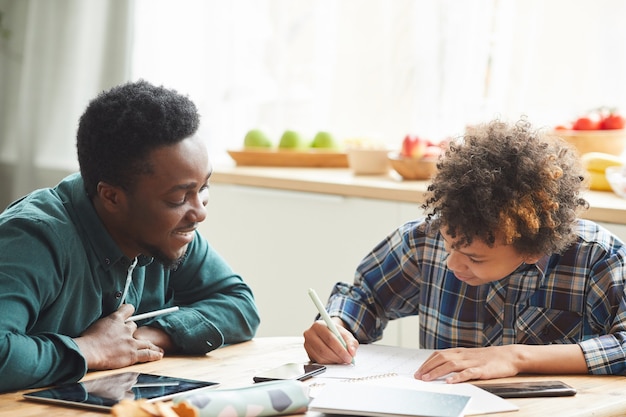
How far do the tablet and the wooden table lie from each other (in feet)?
0.05

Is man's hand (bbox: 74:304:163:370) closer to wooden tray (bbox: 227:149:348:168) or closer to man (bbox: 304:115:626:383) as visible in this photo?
man (bbox: 304:115:626:383)

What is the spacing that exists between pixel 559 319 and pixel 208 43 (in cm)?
249

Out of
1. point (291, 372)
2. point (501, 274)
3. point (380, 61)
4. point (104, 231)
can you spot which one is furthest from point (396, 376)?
point (380, 61)

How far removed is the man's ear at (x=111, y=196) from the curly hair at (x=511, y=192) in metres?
0.55

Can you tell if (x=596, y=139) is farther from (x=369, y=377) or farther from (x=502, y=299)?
(x=369, y=377)

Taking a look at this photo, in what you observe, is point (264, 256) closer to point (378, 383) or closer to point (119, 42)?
point (119, 42)

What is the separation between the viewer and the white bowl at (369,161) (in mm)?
3318

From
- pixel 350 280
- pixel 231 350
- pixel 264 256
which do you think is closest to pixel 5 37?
pixel 264 256

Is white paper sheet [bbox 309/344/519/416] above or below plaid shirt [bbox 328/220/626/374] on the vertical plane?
below

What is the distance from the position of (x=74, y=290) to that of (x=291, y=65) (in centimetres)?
246

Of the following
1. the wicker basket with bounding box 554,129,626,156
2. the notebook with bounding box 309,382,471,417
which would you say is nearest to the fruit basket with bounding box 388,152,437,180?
the wicker basket with bounding box 554,129,626,156

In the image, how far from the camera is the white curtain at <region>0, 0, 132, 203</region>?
12.7ft

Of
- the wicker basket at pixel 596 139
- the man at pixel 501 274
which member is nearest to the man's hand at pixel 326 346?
the man at pixel 501 274

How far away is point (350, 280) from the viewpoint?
3199 millimetres
